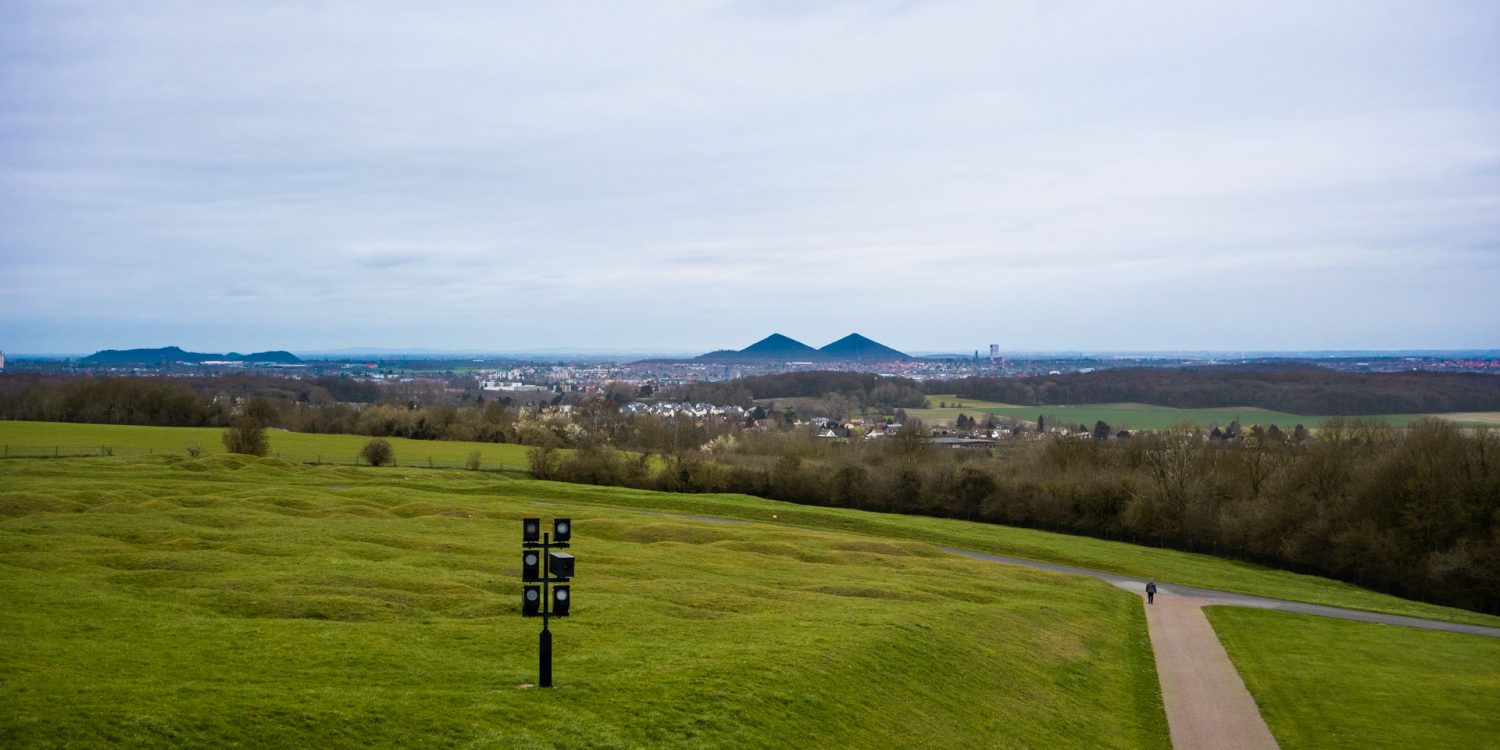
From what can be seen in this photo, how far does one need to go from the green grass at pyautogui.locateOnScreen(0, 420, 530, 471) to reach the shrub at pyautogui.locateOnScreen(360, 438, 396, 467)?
167 cm

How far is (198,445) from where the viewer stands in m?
102

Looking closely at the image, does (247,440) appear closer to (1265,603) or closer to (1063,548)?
(1063,548)

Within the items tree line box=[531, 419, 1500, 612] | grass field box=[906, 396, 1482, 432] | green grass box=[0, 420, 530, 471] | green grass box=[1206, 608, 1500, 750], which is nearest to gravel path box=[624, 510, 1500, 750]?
green grass box=[1206, 608, 1500, 750]

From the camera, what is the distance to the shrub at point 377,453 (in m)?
105

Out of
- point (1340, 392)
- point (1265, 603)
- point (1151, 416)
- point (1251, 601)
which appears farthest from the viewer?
point (1151, 416)

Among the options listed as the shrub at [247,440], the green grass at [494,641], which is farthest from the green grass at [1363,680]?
the shrub at [247,440]

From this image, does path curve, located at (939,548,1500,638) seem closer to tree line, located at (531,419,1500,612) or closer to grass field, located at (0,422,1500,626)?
grass field, located at (0,422,1500,626)

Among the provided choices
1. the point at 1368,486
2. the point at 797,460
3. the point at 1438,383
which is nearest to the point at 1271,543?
the point at 1368,486

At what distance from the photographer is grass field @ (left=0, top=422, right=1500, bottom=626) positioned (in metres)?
58.6

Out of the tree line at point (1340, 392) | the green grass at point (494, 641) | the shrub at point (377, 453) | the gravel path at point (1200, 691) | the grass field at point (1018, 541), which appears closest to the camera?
the green grass at point (494, 641)

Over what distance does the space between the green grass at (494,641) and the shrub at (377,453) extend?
48.6 meters

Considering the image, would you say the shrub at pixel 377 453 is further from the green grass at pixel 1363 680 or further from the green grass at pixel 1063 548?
the green grass at pixel 1363 680

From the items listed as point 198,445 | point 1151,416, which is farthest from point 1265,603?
point 1151,416

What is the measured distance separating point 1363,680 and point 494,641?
108 feet
